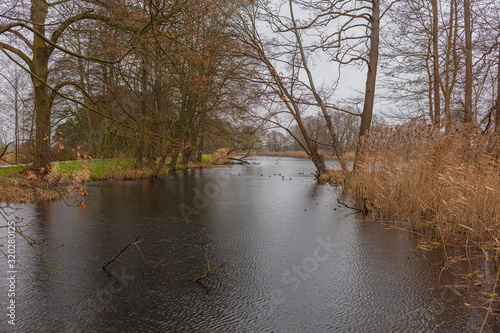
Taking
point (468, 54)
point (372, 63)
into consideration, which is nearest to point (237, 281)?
point (372, 63)

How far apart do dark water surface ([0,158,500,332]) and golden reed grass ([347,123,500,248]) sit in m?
0.61

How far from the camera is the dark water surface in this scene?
261 cm

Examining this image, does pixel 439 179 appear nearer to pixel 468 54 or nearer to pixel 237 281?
pixel 237 281

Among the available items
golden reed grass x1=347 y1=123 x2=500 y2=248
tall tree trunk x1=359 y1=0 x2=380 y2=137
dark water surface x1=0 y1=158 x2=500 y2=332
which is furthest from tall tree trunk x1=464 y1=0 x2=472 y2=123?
dark water surface x1=0 y1=158 x2=500 y2=332

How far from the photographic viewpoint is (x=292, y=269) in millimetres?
3766

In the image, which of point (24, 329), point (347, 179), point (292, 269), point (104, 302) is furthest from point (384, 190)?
point (24, 329)

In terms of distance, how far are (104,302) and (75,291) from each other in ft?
1.33

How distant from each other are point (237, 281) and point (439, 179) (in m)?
3.63

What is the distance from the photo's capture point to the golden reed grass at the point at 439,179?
14.7 ft

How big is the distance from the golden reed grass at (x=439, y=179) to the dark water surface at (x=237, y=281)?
611 mm

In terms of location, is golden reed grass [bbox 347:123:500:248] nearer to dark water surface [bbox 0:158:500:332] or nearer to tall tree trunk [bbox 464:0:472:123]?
dark water surface [bbox 0:158:500:332]

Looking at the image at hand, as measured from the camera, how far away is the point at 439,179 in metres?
5.31

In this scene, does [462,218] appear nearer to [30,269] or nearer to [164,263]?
[164,263]

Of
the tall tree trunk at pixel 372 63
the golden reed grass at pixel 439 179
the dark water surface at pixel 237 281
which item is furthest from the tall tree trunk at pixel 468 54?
the dark water surface at pixel 237 281
